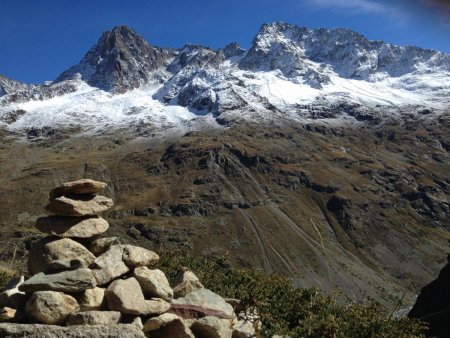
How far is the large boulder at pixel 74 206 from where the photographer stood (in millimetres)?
19000

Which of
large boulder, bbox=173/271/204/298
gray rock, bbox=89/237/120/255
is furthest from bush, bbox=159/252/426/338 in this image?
gray rock, bbox=89/237/120/255

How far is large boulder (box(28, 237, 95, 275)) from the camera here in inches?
702

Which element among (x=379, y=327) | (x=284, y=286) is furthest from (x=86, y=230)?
(x=379, y=327)

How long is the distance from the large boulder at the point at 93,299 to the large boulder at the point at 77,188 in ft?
15.5

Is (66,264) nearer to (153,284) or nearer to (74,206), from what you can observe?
(153,284)

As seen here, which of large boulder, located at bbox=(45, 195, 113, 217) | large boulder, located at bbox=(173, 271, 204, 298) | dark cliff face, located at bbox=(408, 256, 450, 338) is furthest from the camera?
dark cliff face, located at bbox=(408, 256, 450, 338)

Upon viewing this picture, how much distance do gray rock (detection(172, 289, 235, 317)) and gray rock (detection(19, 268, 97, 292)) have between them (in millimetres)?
3073

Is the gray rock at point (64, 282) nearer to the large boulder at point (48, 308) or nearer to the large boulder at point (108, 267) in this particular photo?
the large boulder at point (48, 308)

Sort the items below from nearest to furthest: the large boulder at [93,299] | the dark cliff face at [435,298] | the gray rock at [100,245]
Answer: the large boulder at [93,299] < the gray rock at [100,245] < the dark cliff face at [435,298]

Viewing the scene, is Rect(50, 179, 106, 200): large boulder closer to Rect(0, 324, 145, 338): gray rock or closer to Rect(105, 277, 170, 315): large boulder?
Rect(105, 277, 170, 315): large boulder

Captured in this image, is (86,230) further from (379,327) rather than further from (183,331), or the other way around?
(379,327)

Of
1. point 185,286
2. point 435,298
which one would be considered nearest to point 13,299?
point 185,286

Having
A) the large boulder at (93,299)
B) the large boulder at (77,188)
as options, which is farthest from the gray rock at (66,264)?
the large boulder at (77,188)

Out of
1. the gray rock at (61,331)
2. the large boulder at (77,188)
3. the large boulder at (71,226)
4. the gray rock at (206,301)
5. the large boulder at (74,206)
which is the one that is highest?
the large boulder at (77,188)
